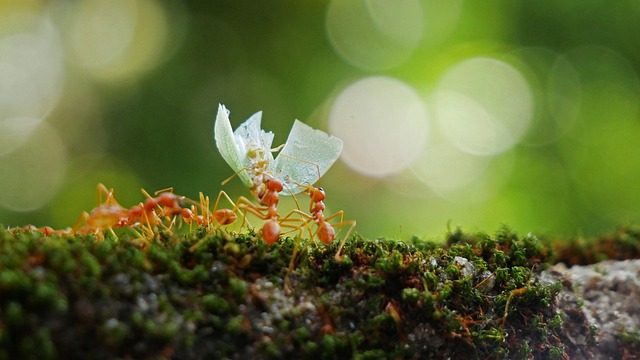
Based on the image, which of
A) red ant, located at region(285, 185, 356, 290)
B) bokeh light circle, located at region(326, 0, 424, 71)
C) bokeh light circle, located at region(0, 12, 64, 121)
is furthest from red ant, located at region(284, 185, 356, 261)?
bokeh light circle, located at region(0, 12, 64, 121)

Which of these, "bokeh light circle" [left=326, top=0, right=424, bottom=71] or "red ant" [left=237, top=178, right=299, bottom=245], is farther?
"bokeh light circle" [left=326, top=0, right=424, bottom=71]

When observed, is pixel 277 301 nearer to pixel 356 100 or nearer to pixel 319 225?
pixel 319 225

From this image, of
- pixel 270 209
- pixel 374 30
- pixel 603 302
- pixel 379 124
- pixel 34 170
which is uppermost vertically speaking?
pixel 374 30

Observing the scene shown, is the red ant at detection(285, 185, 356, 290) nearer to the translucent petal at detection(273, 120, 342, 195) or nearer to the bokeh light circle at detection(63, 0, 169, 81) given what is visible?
the translucent petal at detection(273, 120, 342, 195)

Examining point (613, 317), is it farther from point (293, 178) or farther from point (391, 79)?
point (391, 79)

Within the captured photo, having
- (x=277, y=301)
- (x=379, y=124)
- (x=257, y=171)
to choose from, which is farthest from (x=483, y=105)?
(x=277, y=301)
